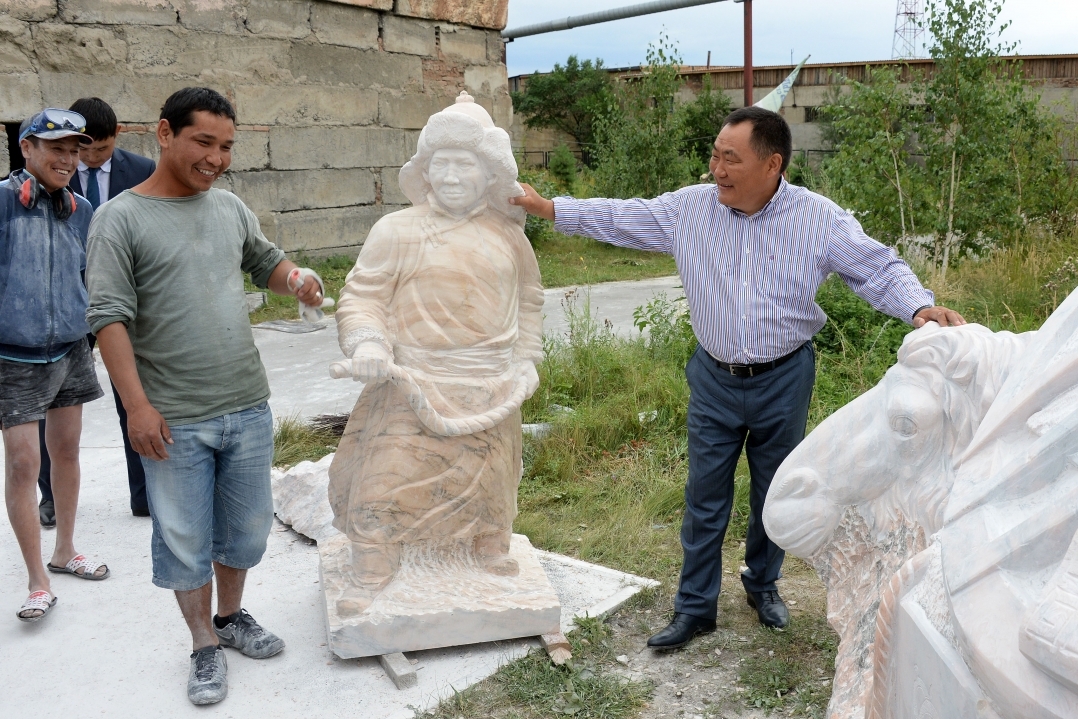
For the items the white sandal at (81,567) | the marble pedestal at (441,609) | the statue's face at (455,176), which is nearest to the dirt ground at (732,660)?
the marble pedestal at (441,609)

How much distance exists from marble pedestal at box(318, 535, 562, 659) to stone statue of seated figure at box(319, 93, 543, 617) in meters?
0.06

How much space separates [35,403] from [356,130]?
691 cm

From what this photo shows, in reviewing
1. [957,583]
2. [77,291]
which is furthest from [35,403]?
[957,583]

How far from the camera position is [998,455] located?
1.66 metres

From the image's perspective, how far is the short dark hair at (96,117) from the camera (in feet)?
12.7

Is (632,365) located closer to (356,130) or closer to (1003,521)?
(1003,521)

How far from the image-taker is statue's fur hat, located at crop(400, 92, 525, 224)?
9.76 ft

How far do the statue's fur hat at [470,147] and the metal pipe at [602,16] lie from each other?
8478mm

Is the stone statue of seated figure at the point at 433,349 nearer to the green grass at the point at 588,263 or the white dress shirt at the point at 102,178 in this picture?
the white dress shirt at the point at 102,178

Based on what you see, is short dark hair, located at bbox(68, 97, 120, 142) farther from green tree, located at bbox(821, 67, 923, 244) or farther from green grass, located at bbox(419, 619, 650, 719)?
green tree, located at bbox(821, 67, 923, 244)

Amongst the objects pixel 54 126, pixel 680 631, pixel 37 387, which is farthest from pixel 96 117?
pixel 680 631

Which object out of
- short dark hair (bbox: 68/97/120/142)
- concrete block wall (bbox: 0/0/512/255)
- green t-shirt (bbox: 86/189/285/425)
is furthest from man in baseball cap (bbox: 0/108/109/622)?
concrete block wall (bbox: 0/0/512/255)

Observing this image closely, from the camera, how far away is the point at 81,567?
360 centimetres

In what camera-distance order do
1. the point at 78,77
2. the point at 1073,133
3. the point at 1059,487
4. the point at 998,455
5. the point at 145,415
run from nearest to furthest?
the point at 1059,487 < the point at 998,455 < the point at 145,415 < the point at 78,77 < the point at 1073,133
